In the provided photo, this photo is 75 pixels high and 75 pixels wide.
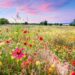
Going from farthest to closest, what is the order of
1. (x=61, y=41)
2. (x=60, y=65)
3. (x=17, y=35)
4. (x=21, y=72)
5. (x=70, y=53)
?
(x=61, y=41) < (x=17, y=35) < (x=70, y=53) < (x=21, y=72) < (x=60, y=65)

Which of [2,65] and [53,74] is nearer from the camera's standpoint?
[53,74]

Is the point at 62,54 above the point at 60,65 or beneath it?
beneath

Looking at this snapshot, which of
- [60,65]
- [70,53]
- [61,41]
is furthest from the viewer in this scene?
[61,41]

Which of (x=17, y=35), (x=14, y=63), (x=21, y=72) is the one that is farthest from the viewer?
(x=17, y=35)

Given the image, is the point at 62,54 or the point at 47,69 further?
the point at 62,54

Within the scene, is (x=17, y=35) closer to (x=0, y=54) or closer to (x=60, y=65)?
(x=0, y=54)

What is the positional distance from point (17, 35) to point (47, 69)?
545 centimetres

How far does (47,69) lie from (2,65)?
0.91 meters

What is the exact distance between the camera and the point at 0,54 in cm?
596

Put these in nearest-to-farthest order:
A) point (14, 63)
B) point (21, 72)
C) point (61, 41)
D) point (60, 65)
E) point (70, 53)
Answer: point (60, 65) → point (21, 72) → point (14, 63) → point (70, 53) → point (61, 41)

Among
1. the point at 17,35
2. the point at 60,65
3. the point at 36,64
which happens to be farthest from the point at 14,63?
the point at 17,35

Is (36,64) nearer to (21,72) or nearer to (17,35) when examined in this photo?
(21,72)

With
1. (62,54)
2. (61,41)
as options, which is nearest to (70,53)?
(62,54)

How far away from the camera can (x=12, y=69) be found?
18.1ft
